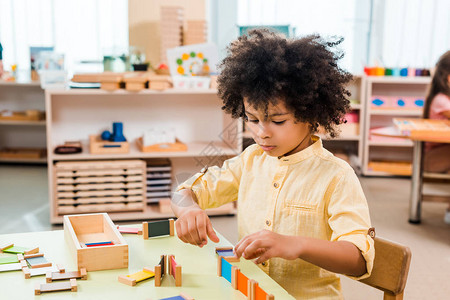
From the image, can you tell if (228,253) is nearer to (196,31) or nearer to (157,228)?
(157,228)

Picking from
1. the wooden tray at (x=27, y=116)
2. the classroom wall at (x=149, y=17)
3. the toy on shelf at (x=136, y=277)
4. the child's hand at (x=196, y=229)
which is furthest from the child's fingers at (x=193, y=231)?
the wooden tray at (x=27, y=116)

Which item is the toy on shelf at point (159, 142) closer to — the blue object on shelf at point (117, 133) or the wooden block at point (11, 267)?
the blue object on shelf at point (117, 133)

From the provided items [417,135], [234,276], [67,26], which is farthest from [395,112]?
[234,276]

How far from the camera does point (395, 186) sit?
4.44 metres

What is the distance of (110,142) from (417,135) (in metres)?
1.81

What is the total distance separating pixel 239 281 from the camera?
39.4 inches

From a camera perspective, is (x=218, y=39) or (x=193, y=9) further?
(x=218, y=39)

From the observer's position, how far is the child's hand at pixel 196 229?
3.71 ft

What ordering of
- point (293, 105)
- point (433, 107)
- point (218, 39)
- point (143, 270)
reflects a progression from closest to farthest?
point (143, 270), point (293, 105), point (433, 107), point (218, 39)

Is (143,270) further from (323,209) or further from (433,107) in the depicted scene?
(433,107)

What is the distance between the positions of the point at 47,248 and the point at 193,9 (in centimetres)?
354

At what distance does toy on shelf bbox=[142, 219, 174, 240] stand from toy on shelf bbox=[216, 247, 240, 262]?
18 cm

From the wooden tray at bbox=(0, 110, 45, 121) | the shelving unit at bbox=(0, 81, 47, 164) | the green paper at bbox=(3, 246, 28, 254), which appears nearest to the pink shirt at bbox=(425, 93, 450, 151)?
the green paper at bbox=(3, 246, 28, 254)

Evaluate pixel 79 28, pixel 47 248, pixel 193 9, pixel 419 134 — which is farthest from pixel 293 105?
pixel 79 28
